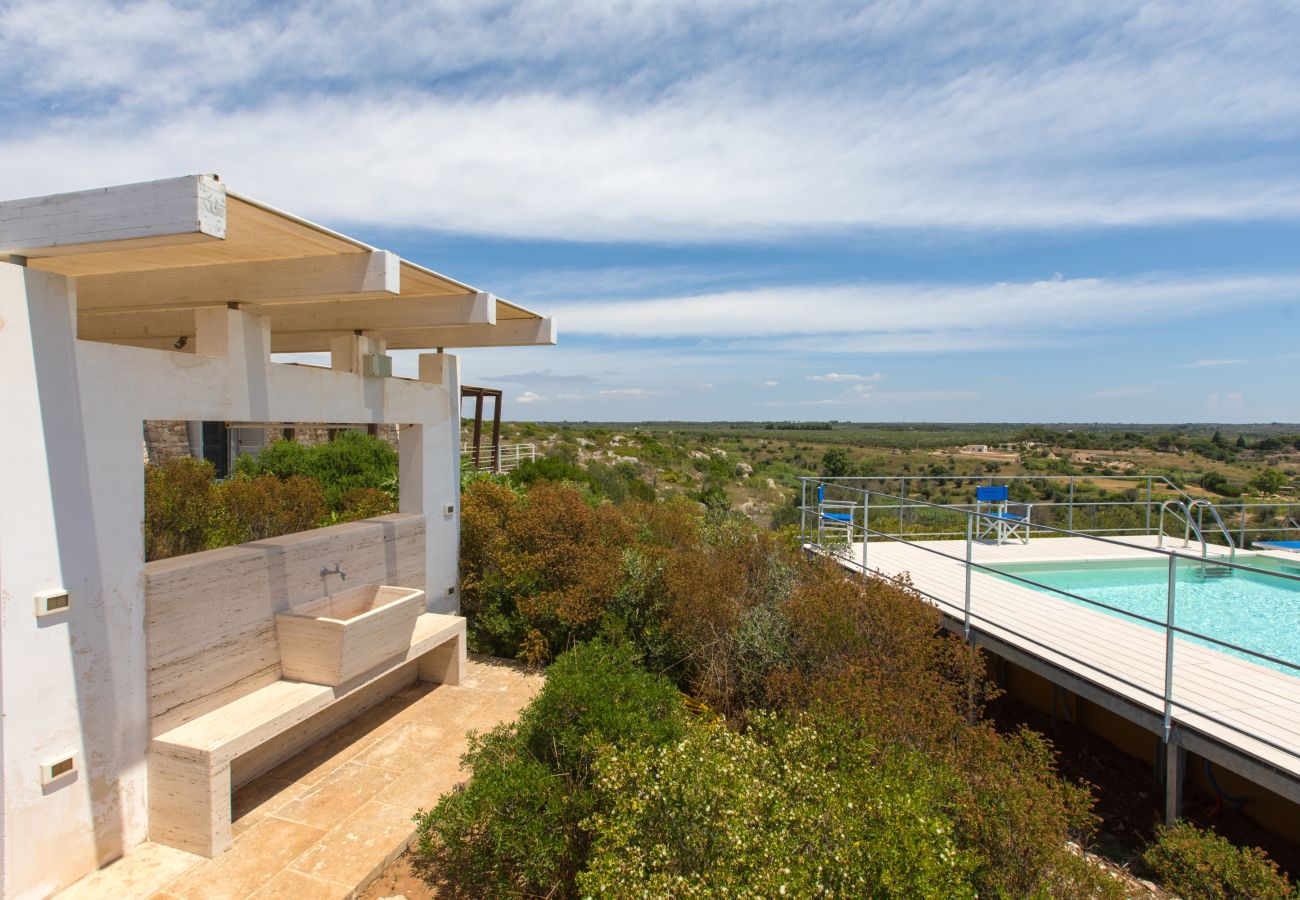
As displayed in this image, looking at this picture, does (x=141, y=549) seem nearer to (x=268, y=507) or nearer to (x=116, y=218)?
(x=116, y=218)

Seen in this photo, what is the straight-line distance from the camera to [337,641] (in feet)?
14.0

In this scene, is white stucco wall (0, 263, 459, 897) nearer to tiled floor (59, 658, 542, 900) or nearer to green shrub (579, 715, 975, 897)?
tiled floor (59, 658, 542, 900)

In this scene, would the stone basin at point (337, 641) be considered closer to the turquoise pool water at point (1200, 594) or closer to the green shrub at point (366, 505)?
the green shrub at point (366, 505)

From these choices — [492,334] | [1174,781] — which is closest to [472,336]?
[492,334]

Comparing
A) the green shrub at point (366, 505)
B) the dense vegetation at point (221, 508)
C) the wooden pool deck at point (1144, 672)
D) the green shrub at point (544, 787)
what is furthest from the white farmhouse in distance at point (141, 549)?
the wooden pool deck at point (1144, 672)

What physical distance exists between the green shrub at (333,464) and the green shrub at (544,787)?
965cm

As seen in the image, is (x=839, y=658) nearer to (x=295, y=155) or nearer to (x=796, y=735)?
(x=796, y=735)

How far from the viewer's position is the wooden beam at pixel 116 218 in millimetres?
2596

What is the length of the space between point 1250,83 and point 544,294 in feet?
41.0

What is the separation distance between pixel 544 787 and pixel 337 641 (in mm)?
1885

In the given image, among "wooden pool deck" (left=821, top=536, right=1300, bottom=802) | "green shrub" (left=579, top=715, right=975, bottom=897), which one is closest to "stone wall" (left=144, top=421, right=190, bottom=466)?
"wooden pool deck" (left=821, top=536, right=1300, bottom=802)

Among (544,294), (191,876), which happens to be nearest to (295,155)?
(191,876)

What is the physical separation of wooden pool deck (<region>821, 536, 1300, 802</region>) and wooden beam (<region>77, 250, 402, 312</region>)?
5403mm

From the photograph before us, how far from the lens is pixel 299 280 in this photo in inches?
154
